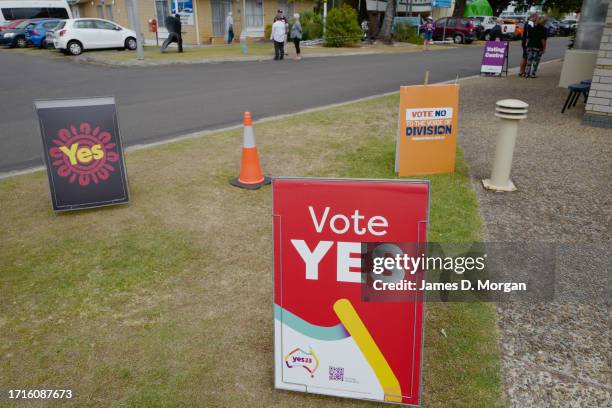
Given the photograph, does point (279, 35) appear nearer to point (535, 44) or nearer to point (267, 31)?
point (535, 44)

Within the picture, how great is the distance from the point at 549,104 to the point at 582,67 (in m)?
3.06

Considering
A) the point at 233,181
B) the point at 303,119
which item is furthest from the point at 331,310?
the point at 303,119

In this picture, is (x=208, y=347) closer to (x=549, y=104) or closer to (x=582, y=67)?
(x=549, y=104)

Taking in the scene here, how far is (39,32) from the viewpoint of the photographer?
28453mm

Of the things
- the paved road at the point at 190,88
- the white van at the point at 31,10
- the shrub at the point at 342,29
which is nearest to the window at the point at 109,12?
the white van at the point at 31,10

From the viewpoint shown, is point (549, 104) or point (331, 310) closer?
point (331, 310)

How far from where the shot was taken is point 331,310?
2674 mm

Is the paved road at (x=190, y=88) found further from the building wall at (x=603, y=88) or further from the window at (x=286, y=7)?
the window at (x=286, y=7)

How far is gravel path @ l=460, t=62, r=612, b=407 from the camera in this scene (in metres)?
2.93

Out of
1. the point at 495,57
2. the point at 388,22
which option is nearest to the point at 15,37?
the point at 388,22

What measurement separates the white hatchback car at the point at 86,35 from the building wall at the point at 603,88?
2175cm

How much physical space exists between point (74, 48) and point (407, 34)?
20.7m

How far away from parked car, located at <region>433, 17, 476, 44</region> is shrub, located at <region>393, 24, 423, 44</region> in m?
2.68

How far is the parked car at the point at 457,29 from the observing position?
113 ft
